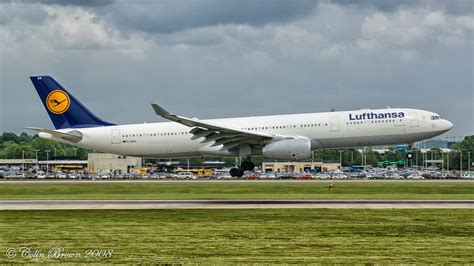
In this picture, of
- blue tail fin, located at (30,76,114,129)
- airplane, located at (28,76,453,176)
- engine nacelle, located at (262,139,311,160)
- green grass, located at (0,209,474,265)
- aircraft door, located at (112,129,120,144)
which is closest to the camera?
green grass, located at (0,209,474,265)

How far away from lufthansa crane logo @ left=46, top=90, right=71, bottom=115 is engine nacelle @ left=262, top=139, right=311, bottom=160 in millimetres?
18068

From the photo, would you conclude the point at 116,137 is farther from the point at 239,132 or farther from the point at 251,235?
the point at 251,235

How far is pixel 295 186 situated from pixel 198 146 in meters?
9.57

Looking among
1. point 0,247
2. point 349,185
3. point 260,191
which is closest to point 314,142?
point 349,185

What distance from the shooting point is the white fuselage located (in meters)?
60.3

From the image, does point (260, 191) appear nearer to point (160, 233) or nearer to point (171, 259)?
point (160, 233)

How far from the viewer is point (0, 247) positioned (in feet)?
81.8

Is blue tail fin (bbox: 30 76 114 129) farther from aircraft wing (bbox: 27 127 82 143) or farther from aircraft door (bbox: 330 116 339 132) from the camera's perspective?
aircraft door (bbox: 330 116 339 132)

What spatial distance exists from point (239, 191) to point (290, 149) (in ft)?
22.0

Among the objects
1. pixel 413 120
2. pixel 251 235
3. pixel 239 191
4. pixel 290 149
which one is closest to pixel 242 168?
pixel 290 149

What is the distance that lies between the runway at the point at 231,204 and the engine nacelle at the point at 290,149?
16.6m

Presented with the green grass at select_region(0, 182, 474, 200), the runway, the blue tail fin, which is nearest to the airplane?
the blue tail fin

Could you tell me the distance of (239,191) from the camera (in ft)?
181

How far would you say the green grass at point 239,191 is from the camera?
4975 cm
